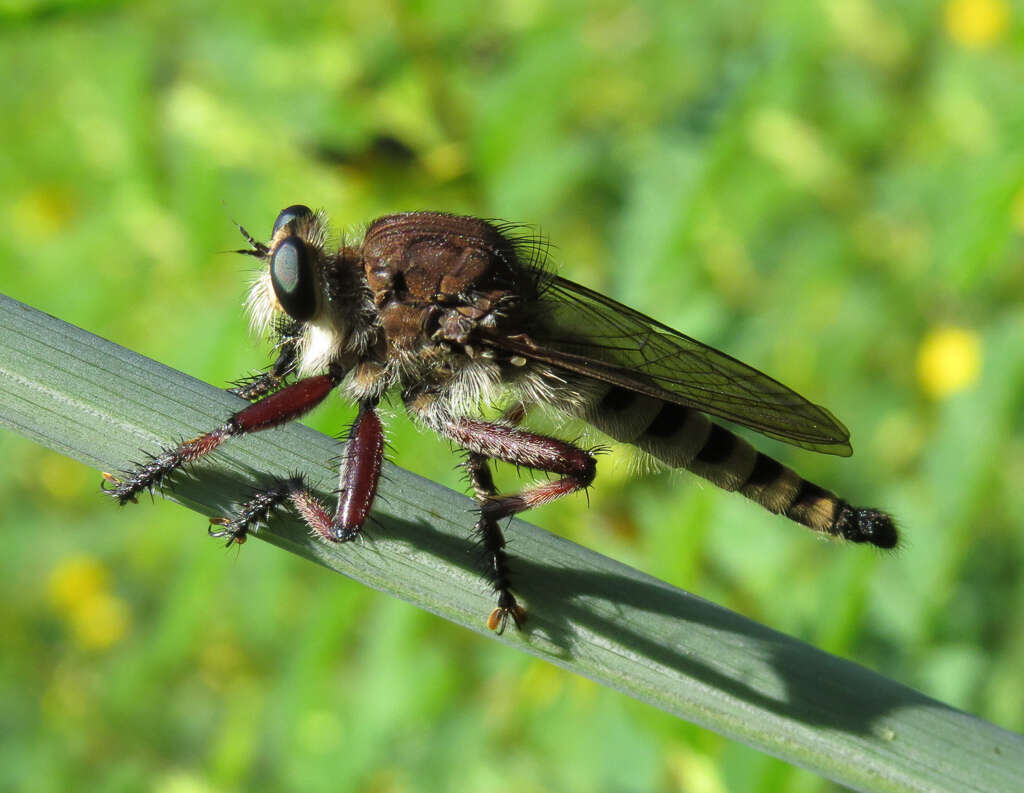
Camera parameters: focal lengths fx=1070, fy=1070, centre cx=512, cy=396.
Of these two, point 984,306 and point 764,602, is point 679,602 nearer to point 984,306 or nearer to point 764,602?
point 764,602

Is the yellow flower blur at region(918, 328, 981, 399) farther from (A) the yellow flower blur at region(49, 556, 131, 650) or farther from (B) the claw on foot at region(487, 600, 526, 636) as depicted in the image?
(A) the yellow flower blur at region(49, 556, 131, 650)

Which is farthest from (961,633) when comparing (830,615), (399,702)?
(399,702)

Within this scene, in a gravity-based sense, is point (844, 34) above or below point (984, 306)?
above

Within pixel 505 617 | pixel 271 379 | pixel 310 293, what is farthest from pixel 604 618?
pixel 271 379

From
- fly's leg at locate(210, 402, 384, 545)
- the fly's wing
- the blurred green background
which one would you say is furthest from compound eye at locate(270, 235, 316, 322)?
fly's leg at locate(210, 402, 384, 545)

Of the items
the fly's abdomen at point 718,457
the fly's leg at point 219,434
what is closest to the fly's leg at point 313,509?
the fly's leg at point 219,434
